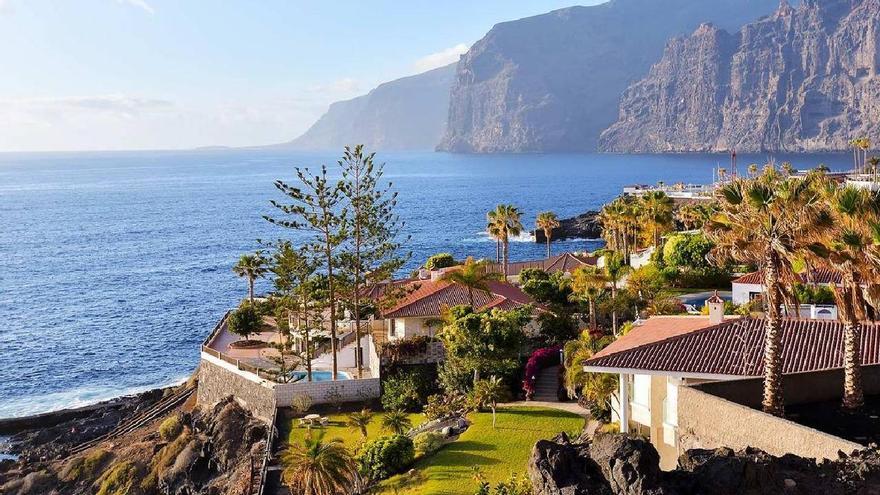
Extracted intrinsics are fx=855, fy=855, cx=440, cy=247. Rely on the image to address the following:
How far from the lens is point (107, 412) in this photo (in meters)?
43.9

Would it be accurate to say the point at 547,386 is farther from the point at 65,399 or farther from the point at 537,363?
the point at 65,399

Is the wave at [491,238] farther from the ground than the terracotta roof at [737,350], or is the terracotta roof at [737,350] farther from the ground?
the terracotta roof at [737,350]

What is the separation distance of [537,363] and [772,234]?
581 inches

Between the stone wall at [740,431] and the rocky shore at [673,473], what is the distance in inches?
39.9

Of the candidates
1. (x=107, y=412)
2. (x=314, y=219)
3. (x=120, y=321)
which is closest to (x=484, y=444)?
(x=314, y=219)

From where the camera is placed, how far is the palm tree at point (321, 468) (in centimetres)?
2117

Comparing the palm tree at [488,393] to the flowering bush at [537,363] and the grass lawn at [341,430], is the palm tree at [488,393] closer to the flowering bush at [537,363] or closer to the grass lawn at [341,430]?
the flowering bush at [537,363]

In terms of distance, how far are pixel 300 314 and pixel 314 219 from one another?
9.23 m

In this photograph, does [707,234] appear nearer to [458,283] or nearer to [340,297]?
[458,283]

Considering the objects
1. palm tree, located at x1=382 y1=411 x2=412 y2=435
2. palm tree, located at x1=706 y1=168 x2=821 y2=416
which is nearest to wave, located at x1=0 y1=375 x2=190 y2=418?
palm tree, located at x1=382 y1=411 x2=412 y2=435

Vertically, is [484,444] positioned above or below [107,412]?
above

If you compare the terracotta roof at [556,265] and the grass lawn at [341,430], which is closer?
the grass lawn at [341,430]

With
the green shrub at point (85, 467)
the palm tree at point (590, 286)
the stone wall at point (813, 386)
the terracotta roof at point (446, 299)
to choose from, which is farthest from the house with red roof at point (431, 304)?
the stone wall at point (813, 386)

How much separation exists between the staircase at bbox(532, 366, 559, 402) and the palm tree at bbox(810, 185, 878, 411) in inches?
502
